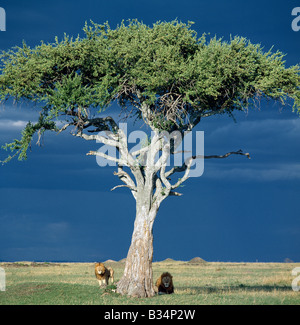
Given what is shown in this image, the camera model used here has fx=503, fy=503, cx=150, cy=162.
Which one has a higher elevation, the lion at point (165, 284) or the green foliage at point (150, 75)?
the green foliage at point (150, 75)

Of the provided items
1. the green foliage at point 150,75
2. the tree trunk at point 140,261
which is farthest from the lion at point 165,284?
the green foliage at point 150,75

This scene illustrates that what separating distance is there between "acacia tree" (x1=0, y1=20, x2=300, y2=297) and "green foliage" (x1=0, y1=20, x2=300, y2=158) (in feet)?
0.19

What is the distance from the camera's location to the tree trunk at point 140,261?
2633cm

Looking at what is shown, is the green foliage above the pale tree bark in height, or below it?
above

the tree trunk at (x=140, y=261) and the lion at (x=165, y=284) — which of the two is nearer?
the tree trunk at (x=140, y=261)

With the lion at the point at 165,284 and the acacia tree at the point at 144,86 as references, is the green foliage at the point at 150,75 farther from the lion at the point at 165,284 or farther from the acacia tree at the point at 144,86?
the lion at the point at 165,284

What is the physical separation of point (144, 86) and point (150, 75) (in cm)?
120

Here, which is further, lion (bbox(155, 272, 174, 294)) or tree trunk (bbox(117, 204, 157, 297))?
lion (bbox(155, 272, 174, 294))

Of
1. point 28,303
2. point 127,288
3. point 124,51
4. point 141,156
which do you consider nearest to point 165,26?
point 124,51

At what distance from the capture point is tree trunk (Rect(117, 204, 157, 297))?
2633 centimetres

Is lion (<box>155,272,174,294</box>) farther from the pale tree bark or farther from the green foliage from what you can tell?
the green foliage

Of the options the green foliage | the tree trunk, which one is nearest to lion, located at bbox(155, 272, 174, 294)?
the tree trunk
